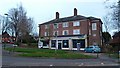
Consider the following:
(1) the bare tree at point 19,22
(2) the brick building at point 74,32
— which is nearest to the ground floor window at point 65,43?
(2) the brick building at point 74,32

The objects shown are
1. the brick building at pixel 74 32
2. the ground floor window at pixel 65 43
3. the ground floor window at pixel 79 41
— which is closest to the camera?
the ground floor window at pixel 79 41

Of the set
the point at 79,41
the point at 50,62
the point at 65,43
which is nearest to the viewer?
the point at 50,62

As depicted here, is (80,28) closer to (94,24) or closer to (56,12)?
(94,24)

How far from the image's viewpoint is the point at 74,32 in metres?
79.4

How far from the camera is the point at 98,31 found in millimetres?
75438

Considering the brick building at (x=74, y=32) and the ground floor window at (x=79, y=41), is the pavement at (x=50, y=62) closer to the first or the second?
the brick building at (x=74, y=32)

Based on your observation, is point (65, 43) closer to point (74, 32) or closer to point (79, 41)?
point (74, 32)

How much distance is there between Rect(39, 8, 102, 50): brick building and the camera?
247 ft

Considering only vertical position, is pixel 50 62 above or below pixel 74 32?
below

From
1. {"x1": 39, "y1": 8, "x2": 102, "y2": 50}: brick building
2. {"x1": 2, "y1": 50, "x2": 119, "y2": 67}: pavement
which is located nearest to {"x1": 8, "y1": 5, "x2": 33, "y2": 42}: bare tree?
{"x1": 39, "y1": 8, "x2": 102, "y2": 50}: brick building

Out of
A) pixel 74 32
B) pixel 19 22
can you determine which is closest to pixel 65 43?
pixel 74 32

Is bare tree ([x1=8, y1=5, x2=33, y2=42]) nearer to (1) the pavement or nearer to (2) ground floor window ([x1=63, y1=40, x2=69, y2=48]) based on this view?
(2) ground floor window ([x1=63, y1=40, x2=69, y2=48])

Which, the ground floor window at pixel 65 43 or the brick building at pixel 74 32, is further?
the ground floor window at pixel 65 43

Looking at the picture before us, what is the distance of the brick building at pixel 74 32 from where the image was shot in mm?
75438
